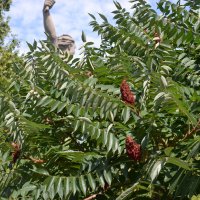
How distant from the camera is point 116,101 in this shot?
8.80 feet

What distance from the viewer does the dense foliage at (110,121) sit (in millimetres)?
2580

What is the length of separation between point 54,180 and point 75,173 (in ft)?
0.61

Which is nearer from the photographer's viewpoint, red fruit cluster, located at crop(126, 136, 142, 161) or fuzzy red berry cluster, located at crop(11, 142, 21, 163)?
red fruit cluster, located at crop(126, 136, 142, 161)

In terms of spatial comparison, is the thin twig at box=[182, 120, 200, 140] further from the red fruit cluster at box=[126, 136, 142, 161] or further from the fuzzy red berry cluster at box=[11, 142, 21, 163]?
the fuzzy red berry cluster at box=[11, 142, 21, 163]

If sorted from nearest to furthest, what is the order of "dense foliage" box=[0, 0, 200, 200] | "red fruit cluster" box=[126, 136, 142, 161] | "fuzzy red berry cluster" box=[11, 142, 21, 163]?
"red fruit cluster" box=[126, 136, 142, 161], "dense foliage" box=[0, 0, 200, 200], "fuzzy red berry cluster" box=[11, 142, 21, 163]

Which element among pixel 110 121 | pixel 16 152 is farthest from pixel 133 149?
pixel 16 152

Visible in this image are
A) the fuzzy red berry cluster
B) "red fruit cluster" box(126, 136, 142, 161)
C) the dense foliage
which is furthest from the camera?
the fuzzy red berry cluster

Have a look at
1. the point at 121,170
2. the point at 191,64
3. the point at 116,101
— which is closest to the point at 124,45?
the point at 191,64

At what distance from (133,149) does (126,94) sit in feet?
1.02

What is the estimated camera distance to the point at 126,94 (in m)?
2.61

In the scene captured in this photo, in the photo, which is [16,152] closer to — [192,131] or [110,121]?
[110,121]

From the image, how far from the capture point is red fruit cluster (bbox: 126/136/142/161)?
247 cm

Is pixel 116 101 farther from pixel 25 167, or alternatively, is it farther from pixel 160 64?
pixel 25 167

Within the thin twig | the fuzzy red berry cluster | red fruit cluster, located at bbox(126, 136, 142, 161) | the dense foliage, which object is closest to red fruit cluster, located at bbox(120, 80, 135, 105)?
the dense foliage
